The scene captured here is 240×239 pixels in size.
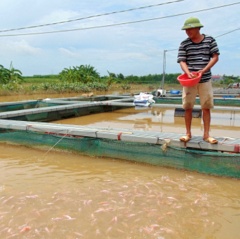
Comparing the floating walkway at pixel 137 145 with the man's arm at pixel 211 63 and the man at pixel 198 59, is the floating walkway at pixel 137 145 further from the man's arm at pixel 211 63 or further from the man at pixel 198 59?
the man's arm at pixel 211 63

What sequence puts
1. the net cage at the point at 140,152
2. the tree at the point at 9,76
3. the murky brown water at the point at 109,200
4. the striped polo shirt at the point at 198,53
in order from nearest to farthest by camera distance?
the murky brown water at the point at 109,200, the striped polo shirt at the point at 198,53, the net cage at the point at 140,152, the tree at the point at 9,76

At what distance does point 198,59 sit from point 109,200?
2.34 meters

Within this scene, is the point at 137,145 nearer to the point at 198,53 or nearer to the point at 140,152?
the point at 140,152

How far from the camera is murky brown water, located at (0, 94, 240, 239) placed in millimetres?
2900

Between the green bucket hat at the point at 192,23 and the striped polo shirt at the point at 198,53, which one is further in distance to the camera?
the striped polo shirt at the point at 198,53

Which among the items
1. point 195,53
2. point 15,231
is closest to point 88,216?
point 15,231

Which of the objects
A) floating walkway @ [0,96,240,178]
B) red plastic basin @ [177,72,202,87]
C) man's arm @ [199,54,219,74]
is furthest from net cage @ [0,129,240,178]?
man's arm @ [199,54,219,74]

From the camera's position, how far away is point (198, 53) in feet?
13.6

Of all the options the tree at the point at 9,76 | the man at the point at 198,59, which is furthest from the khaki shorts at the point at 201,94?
the tree at the point at 9,76

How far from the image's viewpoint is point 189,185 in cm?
422

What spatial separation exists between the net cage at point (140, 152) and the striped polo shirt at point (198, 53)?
1331 mm

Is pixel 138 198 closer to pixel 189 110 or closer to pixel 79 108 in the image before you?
pixel 189 110

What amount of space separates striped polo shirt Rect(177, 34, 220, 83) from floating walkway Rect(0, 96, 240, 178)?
1.24 meters

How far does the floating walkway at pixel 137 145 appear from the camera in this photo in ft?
15.2
